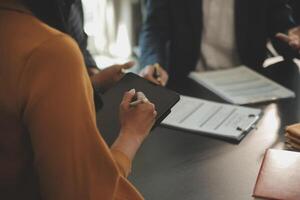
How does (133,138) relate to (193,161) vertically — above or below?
above

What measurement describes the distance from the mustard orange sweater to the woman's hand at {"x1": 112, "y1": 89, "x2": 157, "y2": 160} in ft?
0.47

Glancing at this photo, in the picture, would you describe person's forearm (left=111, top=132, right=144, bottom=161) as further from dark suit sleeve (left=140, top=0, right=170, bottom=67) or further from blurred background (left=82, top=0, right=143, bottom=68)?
blurred background (left=82, top=0, right=143, bottom=68)

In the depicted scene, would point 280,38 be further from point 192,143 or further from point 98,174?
point 98,174

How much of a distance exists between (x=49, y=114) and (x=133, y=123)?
30 centimetres

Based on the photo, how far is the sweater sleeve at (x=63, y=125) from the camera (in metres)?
0.71

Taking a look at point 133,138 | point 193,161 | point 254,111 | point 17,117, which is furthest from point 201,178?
point 17,117

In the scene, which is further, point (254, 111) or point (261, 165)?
point (254, 111)

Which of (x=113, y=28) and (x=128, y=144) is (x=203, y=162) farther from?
(x=113, y=28)

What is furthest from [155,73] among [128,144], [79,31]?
[128,144]

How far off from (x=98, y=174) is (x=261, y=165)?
47cm

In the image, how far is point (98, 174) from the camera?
784mm

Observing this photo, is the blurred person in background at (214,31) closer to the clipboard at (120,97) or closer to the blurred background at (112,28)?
the clipboard at (120,97)

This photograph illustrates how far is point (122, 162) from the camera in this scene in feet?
2.96

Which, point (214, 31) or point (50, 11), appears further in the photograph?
point (214, 31)
